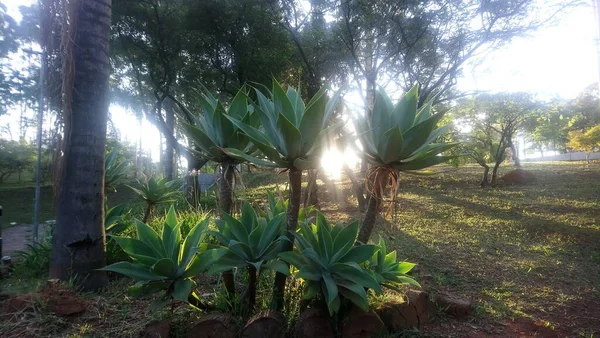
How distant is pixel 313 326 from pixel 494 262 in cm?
353

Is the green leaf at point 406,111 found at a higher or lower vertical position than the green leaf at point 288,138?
higher

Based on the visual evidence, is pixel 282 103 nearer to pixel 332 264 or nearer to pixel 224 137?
Result: pixel 224 137

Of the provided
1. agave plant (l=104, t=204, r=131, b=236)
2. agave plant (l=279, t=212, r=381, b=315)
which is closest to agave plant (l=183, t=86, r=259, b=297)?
agave plant (l=279, t=212, r=381, b=315)

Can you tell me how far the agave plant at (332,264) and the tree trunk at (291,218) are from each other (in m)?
0.06

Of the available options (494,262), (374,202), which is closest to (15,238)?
(374,202)

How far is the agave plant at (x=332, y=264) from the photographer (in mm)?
1894

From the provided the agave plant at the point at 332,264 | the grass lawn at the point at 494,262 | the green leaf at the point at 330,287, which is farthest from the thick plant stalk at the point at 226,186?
the green leaf at the point at 330,287

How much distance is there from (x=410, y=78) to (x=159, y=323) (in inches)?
423

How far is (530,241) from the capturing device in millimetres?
5887

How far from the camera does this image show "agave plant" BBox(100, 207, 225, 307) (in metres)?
1.92

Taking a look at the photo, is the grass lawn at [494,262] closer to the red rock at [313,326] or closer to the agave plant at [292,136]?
the agave plant at [292,136]

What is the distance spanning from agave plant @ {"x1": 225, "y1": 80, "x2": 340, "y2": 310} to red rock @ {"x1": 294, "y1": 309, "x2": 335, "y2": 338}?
0.40 m

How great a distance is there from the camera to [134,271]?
1.94 metres

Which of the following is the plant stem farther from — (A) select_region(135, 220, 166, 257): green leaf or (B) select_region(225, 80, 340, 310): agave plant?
(A) select_region(135, 220, 166, 257): green leaf
